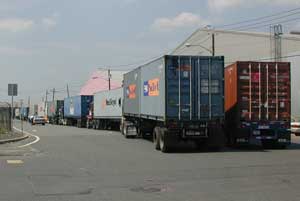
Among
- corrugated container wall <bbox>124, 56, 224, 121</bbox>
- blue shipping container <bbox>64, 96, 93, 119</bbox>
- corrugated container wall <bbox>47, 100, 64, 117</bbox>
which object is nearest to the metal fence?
blue shipping container <bbox>64, 96, 93, 119</bbox>

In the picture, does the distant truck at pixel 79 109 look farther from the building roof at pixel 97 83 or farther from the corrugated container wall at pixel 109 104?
the building roof at pixel 97 83

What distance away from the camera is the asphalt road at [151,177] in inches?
452

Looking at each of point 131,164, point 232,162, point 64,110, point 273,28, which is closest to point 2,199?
point 131,164

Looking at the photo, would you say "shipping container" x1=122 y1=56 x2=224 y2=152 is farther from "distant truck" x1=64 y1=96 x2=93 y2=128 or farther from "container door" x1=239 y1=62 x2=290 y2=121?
"distant truck" x1=64 y1=96 x2=93 y2=128

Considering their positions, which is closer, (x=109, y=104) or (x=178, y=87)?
(x=178, y=87)

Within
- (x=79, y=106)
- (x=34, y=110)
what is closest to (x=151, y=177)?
(x=79, y=106)

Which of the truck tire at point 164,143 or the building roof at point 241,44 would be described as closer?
the truck tire at point 164,143

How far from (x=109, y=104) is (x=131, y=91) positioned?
56.8 feet

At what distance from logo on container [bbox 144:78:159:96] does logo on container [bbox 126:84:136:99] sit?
4.55 metres

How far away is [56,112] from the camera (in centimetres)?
9000

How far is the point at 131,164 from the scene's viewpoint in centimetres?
1811

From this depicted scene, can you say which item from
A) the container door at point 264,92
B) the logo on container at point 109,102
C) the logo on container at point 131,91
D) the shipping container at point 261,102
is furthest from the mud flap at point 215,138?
the logo on container at point 109,102

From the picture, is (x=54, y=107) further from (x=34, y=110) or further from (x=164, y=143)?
(x=164, y=143)

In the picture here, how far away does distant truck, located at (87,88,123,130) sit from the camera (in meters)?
48.9
